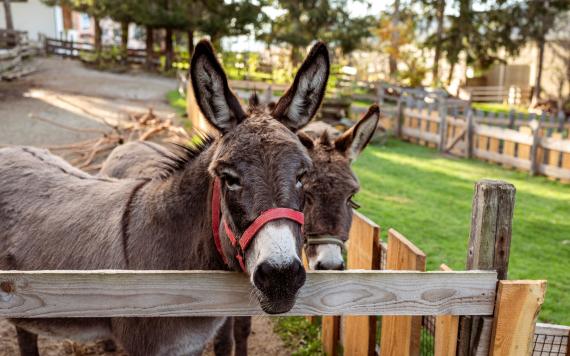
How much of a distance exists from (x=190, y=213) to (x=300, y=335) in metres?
2.63

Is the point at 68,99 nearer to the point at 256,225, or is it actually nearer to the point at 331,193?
the point at 331,193

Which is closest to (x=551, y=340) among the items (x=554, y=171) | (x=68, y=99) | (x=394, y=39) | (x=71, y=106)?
(x=554, y=171)

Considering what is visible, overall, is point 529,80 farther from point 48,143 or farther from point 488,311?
point 488,311

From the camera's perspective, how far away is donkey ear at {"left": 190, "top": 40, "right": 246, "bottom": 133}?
2.19 meters

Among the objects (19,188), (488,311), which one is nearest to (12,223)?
(19,188)

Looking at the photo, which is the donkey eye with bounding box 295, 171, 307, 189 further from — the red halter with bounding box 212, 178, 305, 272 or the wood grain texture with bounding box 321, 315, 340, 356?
the wood grain texture with bounding box 321, 315, 340, 356

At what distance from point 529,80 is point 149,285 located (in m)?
43.2

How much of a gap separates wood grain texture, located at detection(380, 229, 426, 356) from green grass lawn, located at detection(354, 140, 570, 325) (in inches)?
101

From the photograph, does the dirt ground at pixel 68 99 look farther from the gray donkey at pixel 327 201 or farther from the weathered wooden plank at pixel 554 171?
the weathered wooden plank at pixel 554 171

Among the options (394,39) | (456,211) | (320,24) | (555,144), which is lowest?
(456,211)

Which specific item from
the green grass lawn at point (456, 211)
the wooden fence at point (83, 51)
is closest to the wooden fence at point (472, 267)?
the green grass lawn at point (456, 211)

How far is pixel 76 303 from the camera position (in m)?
2.03

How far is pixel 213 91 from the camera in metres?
2.26

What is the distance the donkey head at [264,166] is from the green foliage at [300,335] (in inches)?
101
